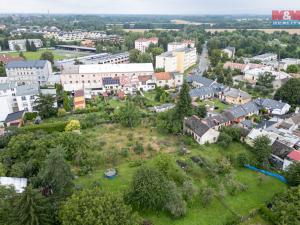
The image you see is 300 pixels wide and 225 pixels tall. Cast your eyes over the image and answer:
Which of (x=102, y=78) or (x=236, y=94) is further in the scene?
(x=102, y=78)

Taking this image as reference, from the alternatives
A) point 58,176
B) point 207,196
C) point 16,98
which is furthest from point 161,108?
point 58,176

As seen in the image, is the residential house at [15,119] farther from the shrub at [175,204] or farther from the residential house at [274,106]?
the residential house at [274,106]

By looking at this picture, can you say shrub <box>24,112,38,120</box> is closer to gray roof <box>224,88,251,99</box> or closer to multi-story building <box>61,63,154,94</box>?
multi-story building <box>61,63,154,94</box>

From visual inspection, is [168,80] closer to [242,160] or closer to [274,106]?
[274,106]

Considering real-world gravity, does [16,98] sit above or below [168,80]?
above

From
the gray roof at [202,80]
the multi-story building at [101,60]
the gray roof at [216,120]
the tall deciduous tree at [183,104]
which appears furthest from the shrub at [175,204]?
the multi-story building at [101,60]

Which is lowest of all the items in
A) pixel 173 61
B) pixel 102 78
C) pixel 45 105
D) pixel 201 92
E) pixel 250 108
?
pixel 250 108

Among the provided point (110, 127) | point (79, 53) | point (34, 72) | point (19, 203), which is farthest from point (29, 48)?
point (19, 203)
